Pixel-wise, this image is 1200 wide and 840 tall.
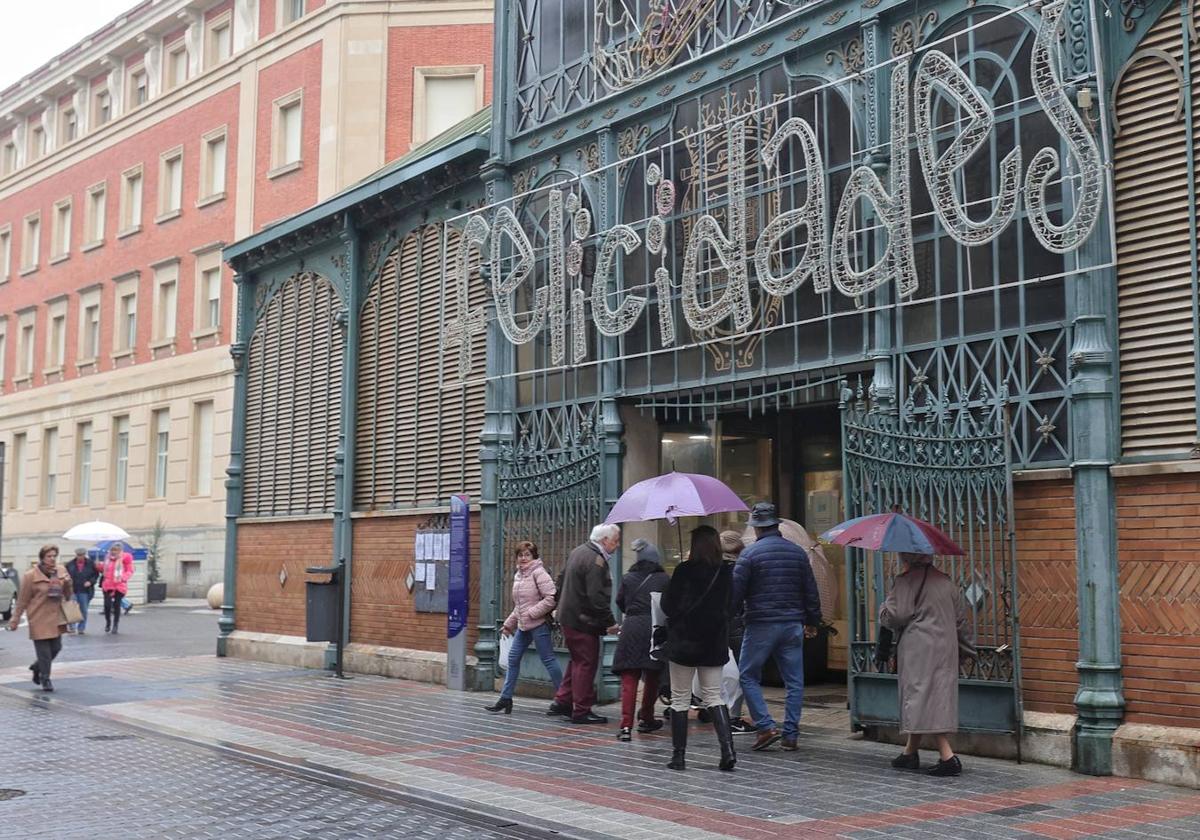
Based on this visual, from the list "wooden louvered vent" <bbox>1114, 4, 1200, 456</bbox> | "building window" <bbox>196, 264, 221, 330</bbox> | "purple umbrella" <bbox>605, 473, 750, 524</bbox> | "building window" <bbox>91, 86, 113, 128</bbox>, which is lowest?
"purple umbrella" <bbox>605, 473, 750, 524</bbox>

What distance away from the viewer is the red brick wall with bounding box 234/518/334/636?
1887 cm

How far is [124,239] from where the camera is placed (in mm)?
44438

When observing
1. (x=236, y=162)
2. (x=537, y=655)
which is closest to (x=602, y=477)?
(x=537, y=655)

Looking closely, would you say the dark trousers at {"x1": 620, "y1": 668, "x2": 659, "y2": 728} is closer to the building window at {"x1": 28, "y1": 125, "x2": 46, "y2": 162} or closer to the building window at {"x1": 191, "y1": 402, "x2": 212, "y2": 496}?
the building window at {"x1": 191, "y1": 402, "x2": 212, "y2": 496}

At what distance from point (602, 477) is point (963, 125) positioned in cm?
506

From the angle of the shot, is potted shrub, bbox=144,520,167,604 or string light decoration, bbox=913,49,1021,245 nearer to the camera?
string light decoration, bbox=913,49,1021,245

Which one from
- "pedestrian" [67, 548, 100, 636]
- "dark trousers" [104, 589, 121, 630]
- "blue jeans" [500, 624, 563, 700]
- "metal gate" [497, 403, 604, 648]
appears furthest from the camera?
"pedestrian" [67, 548, 100, 636]

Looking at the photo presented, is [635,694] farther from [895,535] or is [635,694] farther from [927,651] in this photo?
[895,535]

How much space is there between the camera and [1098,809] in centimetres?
806

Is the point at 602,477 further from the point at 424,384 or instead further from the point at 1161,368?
the point at 1161,368

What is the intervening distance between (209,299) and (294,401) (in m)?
21.6

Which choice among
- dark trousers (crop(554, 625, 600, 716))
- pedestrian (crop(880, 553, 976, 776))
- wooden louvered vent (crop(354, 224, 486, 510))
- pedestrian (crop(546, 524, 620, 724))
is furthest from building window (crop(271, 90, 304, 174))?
pedestrian (crop(880, 553, 976, 776))

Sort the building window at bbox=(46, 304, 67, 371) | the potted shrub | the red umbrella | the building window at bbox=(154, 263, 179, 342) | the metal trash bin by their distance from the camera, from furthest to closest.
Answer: the building window at bbox=(46, 304, 67, 371) < the building window at bbox=(154, 263, 179, 342) < the potted shrub < the metal trash bin < the red umbrella

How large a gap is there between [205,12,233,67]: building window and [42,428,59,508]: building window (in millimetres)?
14364
